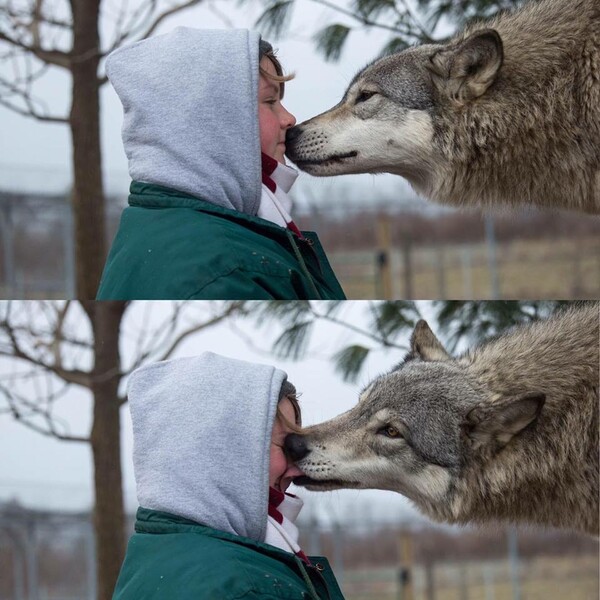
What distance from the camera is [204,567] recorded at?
222 cm

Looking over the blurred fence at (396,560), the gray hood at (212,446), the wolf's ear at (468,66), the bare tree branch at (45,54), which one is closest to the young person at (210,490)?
the gray hood at (212,446)

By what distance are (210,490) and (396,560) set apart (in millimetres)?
1075

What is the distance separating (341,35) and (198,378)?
1336 millimetres

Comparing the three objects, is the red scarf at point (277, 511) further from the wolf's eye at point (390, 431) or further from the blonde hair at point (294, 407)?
the wolf's eye at point (390, 431)

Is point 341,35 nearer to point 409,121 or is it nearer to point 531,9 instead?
point 409,121

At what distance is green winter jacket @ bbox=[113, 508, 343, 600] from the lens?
219 centimetres

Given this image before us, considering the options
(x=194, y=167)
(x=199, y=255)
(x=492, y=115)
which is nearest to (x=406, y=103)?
(x=492, y=115)

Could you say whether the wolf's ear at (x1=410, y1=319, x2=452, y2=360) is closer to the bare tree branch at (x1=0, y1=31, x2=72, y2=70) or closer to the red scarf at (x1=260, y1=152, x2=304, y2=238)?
the red scarf at (x1=260, y1=152, x2=304, y2=238)

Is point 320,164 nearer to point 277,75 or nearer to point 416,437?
point 277,75

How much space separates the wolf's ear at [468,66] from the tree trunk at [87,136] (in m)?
1.10

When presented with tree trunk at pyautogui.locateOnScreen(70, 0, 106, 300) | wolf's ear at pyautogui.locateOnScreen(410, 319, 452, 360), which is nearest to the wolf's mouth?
wolf's ear at pyautogui.locateOnScreen(410, 319, 452, 360)

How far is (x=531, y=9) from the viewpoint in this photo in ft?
10.5

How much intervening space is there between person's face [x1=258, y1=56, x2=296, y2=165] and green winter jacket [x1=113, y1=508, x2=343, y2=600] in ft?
3.34

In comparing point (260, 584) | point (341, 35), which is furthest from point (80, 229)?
point (260, 584)
